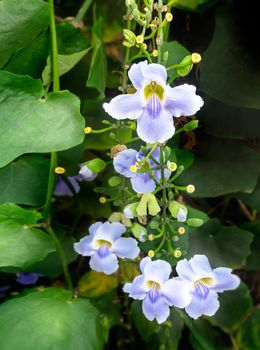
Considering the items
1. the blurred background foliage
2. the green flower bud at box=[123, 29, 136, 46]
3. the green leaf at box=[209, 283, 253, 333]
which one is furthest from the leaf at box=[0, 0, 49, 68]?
the green leaf at box=[209, 283, 253, 333]

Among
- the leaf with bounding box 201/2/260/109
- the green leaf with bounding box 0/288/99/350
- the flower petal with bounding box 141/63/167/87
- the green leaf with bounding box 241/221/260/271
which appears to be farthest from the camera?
the green leaf with bounding box 241/221/260/271

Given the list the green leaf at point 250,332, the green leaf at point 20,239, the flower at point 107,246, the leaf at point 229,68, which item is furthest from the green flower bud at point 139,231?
the green leaf at point 250,332

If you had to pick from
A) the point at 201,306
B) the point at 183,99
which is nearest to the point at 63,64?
the point at 183,99

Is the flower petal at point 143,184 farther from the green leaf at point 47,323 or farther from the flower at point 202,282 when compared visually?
the green leaf at point 47,323

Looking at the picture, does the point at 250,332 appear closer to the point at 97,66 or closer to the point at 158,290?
the point at 158,290

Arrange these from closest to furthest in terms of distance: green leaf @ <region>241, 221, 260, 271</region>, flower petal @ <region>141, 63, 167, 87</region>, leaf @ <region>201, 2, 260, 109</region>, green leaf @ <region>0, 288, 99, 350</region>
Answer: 1. flower petal @ <region>141, 63, 167, 87</region>
2. green leaf @ <region>0, 288, 99, 350</region>
3. leaf @ <region>201, 2, 260, 109</region>
4. green leaf @ <region>241, 221, 260, 271</region>

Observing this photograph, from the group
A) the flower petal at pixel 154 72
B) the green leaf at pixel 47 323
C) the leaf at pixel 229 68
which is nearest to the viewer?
the flower petal at pixel 154 72

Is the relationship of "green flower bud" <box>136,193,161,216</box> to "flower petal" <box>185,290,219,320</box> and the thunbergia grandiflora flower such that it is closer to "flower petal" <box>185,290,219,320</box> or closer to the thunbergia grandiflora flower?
the thunbergia grandiflora flower
